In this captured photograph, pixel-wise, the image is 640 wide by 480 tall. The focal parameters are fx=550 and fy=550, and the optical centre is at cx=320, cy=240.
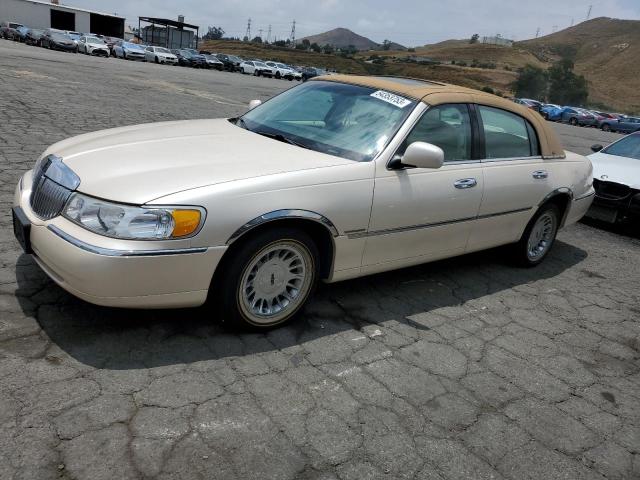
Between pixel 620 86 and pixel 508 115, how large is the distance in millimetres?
117423

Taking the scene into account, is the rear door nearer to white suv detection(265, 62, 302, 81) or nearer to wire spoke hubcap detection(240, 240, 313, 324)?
wire spoke hubcap detection(240, 240, 313, 324)

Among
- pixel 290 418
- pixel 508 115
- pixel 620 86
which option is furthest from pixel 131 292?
pixel 620 86

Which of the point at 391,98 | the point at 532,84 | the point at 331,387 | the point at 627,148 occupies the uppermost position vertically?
the point at 532,84

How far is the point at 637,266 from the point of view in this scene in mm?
6082

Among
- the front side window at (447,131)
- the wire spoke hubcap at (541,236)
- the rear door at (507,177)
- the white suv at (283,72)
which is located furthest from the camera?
the white suv at (283,72)

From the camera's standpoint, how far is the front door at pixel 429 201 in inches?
148

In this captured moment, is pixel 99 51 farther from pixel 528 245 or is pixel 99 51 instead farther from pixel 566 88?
pixel 566 88

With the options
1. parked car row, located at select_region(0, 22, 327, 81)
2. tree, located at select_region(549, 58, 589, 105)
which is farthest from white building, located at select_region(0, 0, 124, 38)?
tree, located at select_region(549, 58, 589, 105)

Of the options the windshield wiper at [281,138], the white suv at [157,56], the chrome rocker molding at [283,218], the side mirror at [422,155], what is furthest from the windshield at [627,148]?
the white suv at [157,56]

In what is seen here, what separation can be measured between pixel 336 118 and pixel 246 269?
1.53 metres

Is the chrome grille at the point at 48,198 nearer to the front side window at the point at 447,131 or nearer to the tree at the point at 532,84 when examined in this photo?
the front side window at the point at 447,131

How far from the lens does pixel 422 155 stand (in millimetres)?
3621

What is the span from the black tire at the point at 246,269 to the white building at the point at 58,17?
248 ft

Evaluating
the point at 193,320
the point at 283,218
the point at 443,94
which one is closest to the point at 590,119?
the point at 443,94
